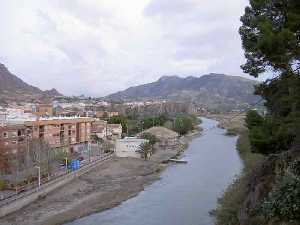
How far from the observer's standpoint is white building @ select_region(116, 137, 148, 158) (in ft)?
178

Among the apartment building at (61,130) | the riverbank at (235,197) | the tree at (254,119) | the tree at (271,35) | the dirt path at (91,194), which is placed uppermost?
the tree at (271,35)

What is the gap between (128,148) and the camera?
5434 centimetres

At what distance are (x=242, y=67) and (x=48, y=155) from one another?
24.4 meters

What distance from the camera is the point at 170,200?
30.5m

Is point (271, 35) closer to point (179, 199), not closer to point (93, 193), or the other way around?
point (179, 199)

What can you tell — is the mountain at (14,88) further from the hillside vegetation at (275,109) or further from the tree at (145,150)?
the hillside vegetation at (275,109)

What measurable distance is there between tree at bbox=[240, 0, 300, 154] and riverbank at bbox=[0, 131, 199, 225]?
13255mm

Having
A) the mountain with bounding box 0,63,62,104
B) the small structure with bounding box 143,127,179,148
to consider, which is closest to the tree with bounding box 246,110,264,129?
the small structure with bounding box 143,127,179,148

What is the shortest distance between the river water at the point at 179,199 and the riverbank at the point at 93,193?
956 mm

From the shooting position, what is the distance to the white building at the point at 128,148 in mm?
54188

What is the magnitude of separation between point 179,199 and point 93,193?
6.57 m

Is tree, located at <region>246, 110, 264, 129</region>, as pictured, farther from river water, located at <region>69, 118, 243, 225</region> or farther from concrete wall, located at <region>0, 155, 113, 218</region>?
concrete wall, located at <region>0, 155, 113, 218</region>

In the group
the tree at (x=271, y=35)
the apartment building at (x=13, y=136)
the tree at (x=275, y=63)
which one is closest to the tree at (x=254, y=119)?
the tree at (x=275, y=63)

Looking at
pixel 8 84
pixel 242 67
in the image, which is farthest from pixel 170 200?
pixel 8 84
